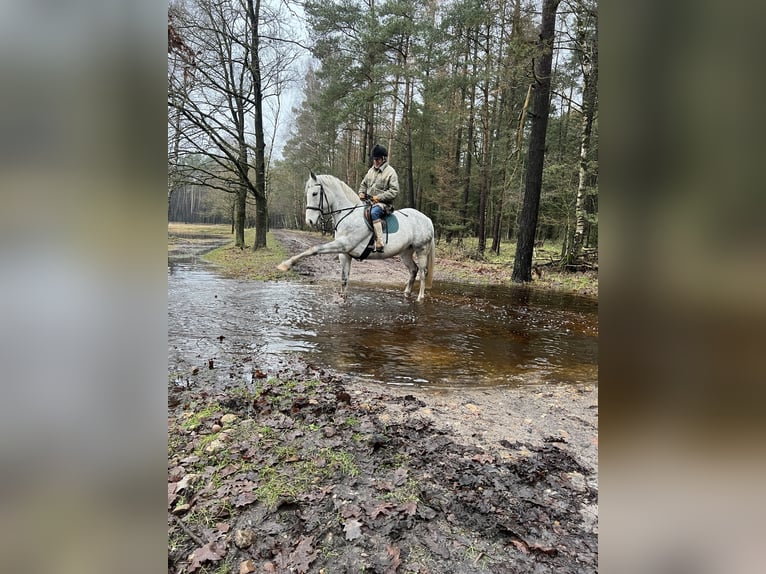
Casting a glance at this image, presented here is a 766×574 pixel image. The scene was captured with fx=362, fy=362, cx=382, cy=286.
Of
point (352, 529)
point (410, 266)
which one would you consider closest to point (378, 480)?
point (352, 529)

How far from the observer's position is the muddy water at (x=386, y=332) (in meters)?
3.83

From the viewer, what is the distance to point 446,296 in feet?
24.7

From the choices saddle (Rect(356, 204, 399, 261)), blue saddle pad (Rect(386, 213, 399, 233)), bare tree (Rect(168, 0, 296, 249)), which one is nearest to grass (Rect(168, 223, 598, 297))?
bare tree (Rect(168, 0, 296, 249))

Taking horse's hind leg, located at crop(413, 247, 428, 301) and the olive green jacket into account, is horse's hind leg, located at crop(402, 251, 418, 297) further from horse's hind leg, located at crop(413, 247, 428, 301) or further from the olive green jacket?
the olive green jacket

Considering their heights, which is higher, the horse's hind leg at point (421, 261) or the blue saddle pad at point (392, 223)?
the blue saddle pad at point (392, 223)

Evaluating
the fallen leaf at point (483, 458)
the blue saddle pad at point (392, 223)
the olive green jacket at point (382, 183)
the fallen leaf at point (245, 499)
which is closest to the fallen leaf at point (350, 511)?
the fallen leaf at point (245, 499)

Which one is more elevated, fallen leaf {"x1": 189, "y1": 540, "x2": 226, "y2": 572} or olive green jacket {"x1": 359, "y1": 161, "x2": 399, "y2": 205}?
olive green jacket {"x1": 359, "y1": 161, "x2": 399, "y2": 205}

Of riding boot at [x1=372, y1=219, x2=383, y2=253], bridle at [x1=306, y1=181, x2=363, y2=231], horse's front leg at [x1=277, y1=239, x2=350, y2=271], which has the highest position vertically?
bridle at [x1=306, y1=181, x2=363, y2=231]

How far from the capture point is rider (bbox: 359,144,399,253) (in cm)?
576

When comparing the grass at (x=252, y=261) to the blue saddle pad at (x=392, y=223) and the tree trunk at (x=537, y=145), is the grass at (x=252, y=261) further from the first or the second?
the tree trunk at (x=537, y=145)

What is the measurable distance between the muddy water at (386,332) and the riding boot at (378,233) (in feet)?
3.50

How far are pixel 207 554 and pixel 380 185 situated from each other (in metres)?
5.20

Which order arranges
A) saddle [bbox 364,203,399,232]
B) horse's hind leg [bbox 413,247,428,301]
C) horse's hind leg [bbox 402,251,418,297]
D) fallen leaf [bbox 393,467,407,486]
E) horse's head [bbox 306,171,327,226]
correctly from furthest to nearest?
1. horse's hind leg [bbox 402,251,418,297]
2. horse's hind leg [bbox 413,247,428,301]
3. saddle [bbox 364,203,399,232]
4. horse's head [bbox 306,171,327,226]
5. fallen leaf [bbox 393,467,407,486]
